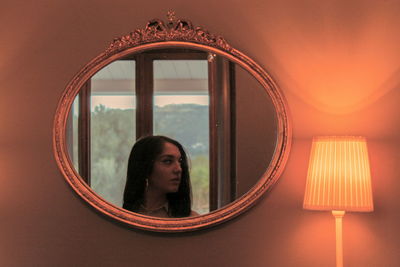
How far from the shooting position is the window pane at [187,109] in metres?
2.80

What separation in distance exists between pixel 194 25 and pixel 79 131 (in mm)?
714

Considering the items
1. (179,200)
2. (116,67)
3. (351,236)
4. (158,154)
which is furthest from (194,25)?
(351,236)

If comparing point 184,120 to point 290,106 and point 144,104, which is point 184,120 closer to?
point 144,104

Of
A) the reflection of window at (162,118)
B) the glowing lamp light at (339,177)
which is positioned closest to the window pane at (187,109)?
the reflection of window at (162,118)

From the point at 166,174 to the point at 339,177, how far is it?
29.8 inches

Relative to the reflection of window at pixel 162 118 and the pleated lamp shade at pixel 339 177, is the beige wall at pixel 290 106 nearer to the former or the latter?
the reflection of window at pixel 162 118

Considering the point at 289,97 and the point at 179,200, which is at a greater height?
the point at 289,97

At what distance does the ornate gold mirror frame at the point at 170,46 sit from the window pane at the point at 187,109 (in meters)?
0.10

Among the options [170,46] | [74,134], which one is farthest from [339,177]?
[74,134]

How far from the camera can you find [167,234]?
111 inches

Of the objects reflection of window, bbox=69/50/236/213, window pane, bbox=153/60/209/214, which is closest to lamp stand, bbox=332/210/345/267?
reflection of window, bbox=69/50/236/213

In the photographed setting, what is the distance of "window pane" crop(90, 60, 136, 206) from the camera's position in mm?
2807

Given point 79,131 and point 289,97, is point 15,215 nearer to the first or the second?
point 79,131

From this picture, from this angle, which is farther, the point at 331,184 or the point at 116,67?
the point at 116,67
